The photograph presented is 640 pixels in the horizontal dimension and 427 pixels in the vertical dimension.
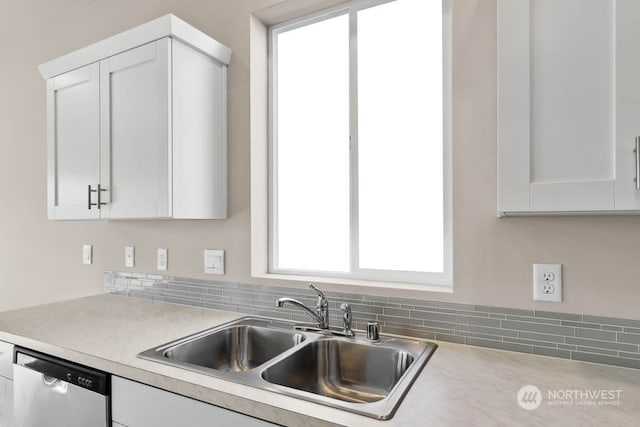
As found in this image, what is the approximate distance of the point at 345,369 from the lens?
1.36m

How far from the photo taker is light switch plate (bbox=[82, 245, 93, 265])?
2.38 metres

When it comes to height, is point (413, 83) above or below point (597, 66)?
above

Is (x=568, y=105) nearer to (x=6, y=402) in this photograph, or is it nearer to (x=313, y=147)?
(x=313, y=147)

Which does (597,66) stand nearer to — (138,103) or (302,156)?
(302,156)

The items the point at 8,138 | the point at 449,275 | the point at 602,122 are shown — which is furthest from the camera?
the point at 8,138

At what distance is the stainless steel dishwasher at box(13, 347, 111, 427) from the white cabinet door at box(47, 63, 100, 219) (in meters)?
0.71

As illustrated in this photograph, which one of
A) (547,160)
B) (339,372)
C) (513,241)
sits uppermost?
(547,160)

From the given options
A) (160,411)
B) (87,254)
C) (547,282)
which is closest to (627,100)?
(547,282)

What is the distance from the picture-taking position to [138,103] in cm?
163

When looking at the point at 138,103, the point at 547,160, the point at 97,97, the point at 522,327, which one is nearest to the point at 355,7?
the point at 138,103

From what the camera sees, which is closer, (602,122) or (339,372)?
(602,122)

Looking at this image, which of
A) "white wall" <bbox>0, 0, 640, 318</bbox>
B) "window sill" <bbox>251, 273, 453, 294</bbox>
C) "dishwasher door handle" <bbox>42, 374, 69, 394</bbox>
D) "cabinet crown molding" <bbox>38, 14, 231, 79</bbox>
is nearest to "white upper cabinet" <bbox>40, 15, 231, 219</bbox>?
"cabinet crown molding" <bbox>38, 14, 231, 79</bbox>

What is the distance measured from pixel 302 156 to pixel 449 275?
35.7 inches

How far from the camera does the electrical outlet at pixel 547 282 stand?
3.90ft
